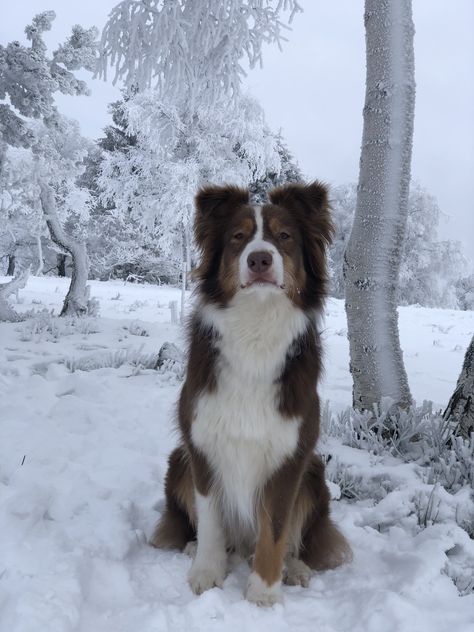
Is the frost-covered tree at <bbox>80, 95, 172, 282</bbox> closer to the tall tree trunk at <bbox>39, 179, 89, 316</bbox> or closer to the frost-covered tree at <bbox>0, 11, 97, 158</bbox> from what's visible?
the tall tree trunk at <bbox>39, 179, 89, 316</bbox>

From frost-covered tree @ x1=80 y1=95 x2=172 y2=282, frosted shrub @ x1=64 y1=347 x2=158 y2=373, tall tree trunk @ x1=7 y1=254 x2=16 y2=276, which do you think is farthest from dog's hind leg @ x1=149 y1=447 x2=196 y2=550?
tall tree trunk @ x1=7 y1=254 x2=16 y2=276

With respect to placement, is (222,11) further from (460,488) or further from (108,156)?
(108,156)

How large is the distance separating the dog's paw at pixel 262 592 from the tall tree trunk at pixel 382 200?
2.06 metres

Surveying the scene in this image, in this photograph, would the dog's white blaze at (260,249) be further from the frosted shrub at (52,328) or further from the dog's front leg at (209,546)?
the frosted shrub at (52,328)

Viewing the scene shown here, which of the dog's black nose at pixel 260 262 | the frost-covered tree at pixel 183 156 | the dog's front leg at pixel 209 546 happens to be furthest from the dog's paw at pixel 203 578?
the frost-covered tree at pixel 183 156

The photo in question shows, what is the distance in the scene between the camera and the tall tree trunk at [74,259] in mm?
10953

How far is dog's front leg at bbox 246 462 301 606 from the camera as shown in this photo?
7.37ft

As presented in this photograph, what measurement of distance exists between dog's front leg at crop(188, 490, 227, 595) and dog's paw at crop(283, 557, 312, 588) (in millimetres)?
321

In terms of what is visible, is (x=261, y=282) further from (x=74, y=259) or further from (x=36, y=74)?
(x=74, y=259)

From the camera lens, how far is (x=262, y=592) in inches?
86.6

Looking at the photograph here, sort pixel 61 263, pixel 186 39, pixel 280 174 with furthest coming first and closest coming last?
1. pixel 61 263
2. pixel 280 174
3. pixel 186 39

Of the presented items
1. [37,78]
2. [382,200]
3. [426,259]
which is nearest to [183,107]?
[37,78]

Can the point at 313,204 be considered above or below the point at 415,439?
above

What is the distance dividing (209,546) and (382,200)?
9.69 ft
